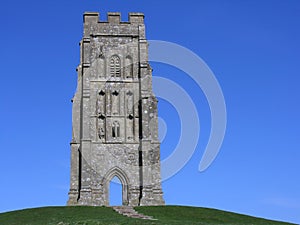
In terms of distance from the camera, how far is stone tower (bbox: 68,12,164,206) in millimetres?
49406

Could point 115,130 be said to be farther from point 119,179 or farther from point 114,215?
point 114,215

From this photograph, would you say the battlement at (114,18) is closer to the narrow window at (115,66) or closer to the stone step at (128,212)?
the narrow window at (115,66)

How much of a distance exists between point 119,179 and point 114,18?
1654 cm

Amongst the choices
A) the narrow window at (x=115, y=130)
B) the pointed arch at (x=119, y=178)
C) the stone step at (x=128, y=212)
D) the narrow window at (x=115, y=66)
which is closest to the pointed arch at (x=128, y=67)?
the narrow window at (x=115, y=66)

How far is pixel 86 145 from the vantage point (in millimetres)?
49875

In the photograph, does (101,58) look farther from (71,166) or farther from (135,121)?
(71,166)

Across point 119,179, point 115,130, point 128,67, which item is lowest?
point 119,179

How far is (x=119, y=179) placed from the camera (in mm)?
50375

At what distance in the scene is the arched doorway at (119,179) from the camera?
49.7 meters

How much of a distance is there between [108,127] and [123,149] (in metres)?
2.59

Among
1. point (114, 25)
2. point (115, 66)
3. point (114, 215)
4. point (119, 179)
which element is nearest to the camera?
point (114, 215)

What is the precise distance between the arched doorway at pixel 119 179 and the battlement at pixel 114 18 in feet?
50.1

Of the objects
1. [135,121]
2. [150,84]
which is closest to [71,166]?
[135,121]

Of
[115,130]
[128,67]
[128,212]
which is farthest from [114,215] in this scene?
[128,67]
